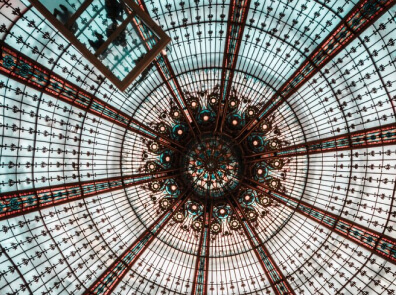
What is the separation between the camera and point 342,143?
17.6m

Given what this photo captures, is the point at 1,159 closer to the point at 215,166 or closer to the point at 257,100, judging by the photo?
the point at 215,166

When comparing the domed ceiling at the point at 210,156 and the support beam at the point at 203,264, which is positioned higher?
the domed ceiling at the point at 210,156

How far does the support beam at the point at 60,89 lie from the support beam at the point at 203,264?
591 centimetres

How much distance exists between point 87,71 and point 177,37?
5660 millimetres

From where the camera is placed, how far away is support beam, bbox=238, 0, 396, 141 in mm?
14117

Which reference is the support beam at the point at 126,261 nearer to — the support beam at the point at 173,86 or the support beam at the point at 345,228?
the support beam at the point at 173,86

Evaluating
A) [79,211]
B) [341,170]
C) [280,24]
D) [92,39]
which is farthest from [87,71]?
[341,170]

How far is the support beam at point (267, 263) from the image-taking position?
18.3 meters

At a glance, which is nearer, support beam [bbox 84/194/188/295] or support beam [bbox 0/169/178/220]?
support beam [bbox 0/169/178/220]

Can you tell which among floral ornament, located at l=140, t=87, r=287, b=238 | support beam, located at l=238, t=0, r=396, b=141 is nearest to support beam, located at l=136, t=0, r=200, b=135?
floral ornament, located at l=140, t=87, r=287, b=238

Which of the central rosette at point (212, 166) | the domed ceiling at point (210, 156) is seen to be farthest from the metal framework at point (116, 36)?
the central rosette at point (212, 166)

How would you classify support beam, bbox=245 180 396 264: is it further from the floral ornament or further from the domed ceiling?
the floral ornament

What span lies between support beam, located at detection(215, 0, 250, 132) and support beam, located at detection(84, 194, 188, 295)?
23.9 ft

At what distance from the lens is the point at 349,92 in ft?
55.8
